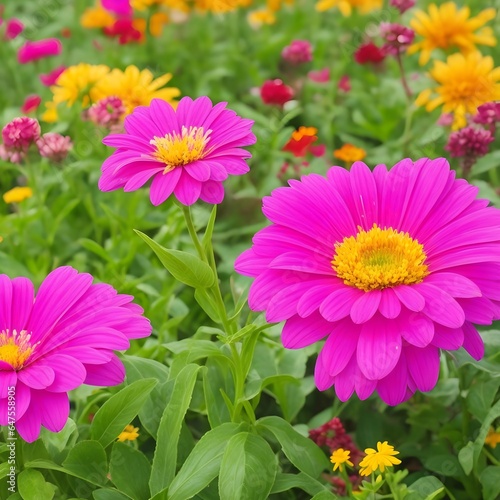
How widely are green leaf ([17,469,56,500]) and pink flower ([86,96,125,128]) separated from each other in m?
0.95

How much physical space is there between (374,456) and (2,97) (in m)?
2.01

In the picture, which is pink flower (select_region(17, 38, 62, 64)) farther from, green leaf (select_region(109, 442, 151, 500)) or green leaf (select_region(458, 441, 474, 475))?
green leaf (select_region(458, 441, 474, 475))

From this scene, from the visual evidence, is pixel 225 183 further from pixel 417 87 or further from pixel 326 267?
pixel 326 267

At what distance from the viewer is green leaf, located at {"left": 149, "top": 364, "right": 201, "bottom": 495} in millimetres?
1042

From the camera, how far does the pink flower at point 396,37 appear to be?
1894 millimetres

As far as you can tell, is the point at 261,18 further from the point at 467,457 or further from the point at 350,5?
the point at 467,457

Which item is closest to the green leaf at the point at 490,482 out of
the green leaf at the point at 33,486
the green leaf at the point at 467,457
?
the green leaf at the point at 467,457

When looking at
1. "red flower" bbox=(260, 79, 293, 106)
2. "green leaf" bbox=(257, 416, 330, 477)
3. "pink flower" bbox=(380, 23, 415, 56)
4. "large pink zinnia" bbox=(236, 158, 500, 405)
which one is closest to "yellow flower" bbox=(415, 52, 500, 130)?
"pink flower" bbox=(380, 23, 415, 56)

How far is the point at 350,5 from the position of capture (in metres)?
2.79

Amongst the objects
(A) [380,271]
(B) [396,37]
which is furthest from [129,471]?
(B) [396,37]

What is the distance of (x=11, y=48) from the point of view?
278 cm

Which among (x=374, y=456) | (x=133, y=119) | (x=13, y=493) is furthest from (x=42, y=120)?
(x=374, y=456)

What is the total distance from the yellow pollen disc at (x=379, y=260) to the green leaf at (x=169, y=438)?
0.23 meters

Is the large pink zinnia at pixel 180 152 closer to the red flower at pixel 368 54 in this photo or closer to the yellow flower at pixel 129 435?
the yellow flower at pixel 129 435
